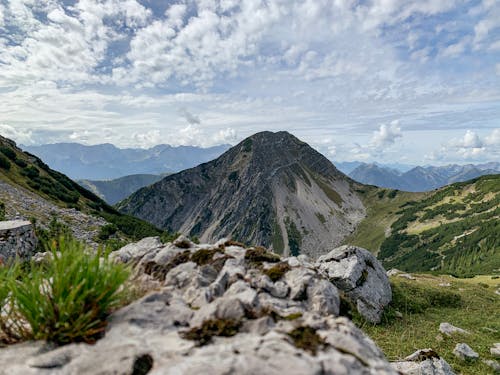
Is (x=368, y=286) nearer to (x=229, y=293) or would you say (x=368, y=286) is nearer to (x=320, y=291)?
(x=320, y=291)

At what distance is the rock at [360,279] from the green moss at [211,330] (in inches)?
695

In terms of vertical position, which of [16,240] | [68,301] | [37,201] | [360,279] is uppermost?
[37,201]

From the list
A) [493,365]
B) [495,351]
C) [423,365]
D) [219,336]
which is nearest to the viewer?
[219,336]

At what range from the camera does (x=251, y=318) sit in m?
6.67

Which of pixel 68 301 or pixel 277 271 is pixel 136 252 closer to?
pixel 277 271

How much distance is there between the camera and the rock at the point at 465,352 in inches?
661

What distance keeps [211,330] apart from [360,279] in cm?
2049

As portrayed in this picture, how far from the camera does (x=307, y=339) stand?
5785mm

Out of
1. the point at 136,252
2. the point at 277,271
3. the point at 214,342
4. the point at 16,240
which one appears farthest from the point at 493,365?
the point at 16,240

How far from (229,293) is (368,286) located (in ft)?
61.5

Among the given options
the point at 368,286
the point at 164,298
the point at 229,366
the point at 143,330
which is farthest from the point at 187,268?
the point at 368,286

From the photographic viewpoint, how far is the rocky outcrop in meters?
26.8

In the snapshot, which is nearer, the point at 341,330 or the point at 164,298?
the point at 341,330

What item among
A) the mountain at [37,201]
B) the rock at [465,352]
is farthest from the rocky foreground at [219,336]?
the mountain at [37,201]
